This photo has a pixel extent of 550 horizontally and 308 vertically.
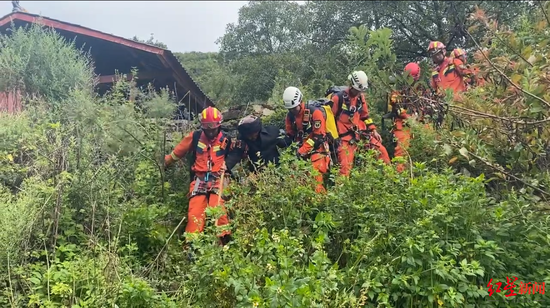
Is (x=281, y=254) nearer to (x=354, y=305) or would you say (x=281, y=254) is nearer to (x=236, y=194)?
(x=354, y=305)

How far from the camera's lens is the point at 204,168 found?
5.62 meters

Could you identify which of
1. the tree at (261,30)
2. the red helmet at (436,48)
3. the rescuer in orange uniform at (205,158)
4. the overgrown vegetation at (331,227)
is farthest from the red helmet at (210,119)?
the tree at (261,30)

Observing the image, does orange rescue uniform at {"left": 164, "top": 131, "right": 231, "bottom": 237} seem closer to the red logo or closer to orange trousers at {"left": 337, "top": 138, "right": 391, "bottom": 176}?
orange trousers at {"left": 337, "top": 138, "right": 391, "bottom": 176}

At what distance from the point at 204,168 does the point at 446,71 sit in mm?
4215

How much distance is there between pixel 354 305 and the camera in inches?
119

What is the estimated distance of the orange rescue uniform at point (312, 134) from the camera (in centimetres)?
557

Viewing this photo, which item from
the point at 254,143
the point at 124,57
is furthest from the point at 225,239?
the point at 124,57

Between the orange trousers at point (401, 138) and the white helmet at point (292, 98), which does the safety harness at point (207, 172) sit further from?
the orange trousers at point (401, 138)

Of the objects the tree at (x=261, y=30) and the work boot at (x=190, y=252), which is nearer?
the work boot at (x=190, y=252)

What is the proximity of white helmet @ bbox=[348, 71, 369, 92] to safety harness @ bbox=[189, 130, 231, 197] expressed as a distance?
1.80 meters

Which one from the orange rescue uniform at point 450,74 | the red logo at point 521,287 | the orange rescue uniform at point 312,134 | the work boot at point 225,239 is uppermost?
the orange rescue uniform at point 450,74

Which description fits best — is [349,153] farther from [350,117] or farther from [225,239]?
[225,239]

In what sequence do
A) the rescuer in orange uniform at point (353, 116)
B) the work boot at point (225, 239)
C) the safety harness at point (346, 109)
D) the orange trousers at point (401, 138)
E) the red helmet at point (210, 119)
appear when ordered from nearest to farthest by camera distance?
1. the work boot at point (225, 239)
2. the red helmet at point (210, 119)
3. the orange trousers at point (401, 138)
4. the rescuer in orange uniform at point (353, 116)
5. the safety harness at point (346, 109)

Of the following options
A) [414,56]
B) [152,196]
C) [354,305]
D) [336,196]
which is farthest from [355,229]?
[414,56]
